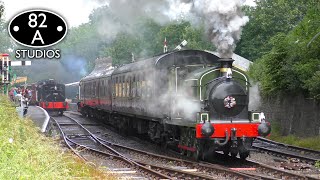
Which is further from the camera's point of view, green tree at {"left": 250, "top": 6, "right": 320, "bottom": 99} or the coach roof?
green tree at {"left": 250, "top": 6, "right": 320, "bottom": 99}

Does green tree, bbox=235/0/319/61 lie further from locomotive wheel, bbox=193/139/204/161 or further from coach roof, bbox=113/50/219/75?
locomotive wheel, bbox=193/139/204/161

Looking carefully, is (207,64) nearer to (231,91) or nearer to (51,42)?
(231,91)

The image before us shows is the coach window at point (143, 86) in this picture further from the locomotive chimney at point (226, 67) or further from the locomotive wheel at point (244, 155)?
the locomotive wheel at point (244, 155)

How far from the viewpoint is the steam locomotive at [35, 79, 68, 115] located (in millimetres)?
39844

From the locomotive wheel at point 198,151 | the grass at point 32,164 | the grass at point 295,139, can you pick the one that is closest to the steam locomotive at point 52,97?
the grass at point 295,139

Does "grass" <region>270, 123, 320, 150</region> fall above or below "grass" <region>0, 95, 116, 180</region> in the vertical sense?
below

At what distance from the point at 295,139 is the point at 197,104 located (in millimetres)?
7744

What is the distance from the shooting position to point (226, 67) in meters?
13.6

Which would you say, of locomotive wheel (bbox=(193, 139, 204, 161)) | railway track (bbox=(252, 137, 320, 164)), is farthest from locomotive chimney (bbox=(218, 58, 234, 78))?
railway track (bbox=(252, 137, 320, 164))

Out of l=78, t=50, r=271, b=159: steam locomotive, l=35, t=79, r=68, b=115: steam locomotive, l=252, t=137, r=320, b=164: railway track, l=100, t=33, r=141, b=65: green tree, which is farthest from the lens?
l=100, t=33, r=141, b=65: green tree

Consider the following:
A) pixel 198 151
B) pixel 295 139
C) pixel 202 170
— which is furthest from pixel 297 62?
pixel 202 170

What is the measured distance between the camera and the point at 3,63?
57.9 feet

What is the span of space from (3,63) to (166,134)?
6.03m

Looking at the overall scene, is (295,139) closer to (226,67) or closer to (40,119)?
(226,67)
